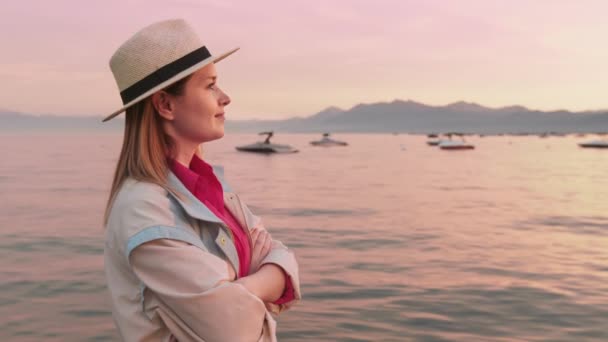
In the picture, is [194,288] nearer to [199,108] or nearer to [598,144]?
[199,108]

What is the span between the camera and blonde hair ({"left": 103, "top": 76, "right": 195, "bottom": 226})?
1999mm

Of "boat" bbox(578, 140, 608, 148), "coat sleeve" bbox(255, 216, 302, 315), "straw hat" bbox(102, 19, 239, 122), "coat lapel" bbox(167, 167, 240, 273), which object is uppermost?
"straw hat" bbox(102, 19, 239, 122)

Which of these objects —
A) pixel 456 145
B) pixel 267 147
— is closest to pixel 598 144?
pixel 456 145

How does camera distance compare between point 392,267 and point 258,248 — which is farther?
point 392,267

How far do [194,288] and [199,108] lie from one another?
1.97ft

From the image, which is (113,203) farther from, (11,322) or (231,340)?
(11,322)

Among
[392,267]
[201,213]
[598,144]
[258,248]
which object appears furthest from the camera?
[598,144]

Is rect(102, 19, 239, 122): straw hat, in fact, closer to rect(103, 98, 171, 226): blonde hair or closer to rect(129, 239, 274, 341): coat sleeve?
rect(103, 98, 171, 226): blonde hair

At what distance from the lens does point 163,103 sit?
207cm

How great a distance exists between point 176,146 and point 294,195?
985 inches

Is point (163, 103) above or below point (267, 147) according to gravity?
above

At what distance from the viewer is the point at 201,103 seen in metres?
2.09

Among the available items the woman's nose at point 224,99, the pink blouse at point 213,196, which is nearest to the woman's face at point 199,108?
the woman's nose at point 224,99

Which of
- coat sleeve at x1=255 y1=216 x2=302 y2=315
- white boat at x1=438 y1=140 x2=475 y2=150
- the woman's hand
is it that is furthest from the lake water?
white boat at x1=438 y1=140 x2=475 y2=150
